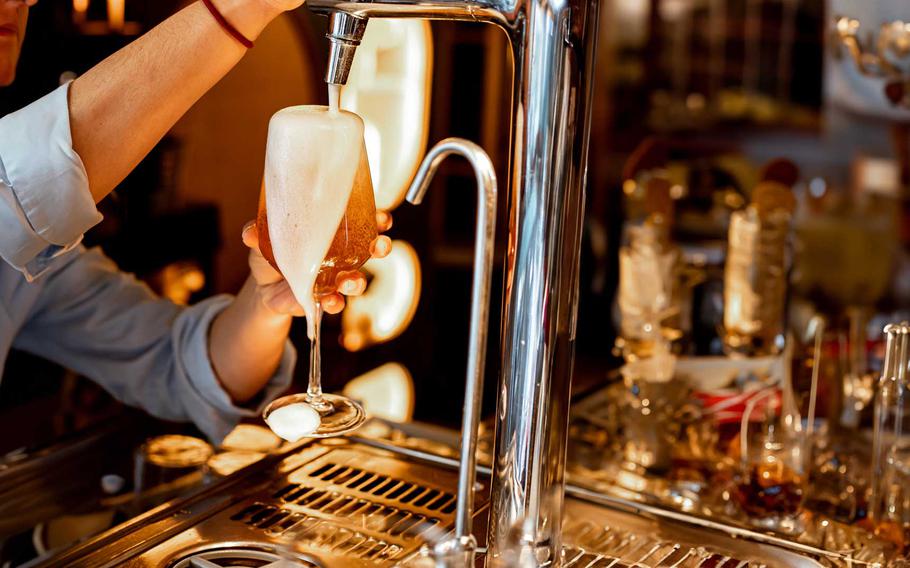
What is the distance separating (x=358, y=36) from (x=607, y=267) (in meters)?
3.21

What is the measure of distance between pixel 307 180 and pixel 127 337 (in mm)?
910

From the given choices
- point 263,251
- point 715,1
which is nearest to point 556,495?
point 263,251

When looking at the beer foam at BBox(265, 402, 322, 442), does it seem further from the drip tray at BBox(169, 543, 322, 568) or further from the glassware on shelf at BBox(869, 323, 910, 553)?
the glassware on shelf at BBox(869, 323, 910, 553)

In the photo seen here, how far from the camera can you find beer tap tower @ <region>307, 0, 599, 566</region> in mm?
817

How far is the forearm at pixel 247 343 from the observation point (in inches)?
54.2

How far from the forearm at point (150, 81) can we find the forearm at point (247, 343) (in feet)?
1.49

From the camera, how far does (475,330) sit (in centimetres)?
77

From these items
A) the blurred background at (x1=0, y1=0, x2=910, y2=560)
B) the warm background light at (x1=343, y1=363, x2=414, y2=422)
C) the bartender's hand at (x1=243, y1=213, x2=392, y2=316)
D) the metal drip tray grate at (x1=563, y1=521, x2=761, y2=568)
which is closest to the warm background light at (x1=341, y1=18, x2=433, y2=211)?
the blurred background at (x1=0, y1=0, x2=910, y2=560)

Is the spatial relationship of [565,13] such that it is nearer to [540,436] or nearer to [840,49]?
[540,436]

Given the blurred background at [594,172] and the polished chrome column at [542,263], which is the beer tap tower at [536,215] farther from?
the blurred background at [594,172]

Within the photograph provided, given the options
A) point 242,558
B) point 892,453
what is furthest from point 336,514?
point 892,453

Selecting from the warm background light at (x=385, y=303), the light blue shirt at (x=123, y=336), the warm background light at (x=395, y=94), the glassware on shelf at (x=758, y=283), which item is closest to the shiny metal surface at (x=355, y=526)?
the light blue shirt at (x=123, y=336)

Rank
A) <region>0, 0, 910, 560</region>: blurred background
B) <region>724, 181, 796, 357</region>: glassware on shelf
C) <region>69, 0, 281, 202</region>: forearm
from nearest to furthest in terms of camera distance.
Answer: <region>69, 0, 281, 202</region>: forearm, <region>724, 181, 796, 357</region>: glassware on shelf, <region>0, 0, 910, 560</region>: blurred background

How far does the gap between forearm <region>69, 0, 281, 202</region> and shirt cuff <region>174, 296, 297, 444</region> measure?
1.97 feet
